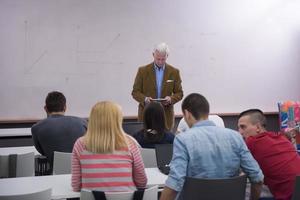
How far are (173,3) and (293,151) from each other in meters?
3.74

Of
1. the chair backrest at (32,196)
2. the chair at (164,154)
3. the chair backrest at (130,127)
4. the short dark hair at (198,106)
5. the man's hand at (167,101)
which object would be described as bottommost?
the chair backrest at (32,196)

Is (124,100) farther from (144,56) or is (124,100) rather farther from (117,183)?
(117,183)

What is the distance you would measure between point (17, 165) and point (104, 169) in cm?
104

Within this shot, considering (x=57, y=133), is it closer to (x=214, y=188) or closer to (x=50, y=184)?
(x=50, y=184)

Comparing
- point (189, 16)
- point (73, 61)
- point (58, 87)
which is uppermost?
point (189, 16)

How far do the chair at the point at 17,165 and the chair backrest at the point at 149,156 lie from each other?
85 centimetres

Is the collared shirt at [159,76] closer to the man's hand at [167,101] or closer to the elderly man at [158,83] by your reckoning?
the elderly man at [158,83]

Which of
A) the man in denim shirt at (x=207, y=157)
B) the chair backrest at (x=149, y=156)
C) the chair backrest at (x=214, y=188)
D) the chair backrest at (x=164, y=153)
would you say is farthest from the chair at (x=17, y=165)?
the chair backrest at (x=214, y=188)

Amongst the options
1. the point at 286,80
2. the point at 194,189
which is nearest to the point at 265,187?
the point at 194,189

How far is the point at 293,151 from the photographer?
8.03ft

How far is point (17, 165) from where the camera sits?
2.94 meters

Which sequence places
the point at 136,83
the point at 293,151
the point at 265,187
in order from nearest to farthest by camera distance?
the point at 293,151 < the point at 265,187 < the point at 136,83

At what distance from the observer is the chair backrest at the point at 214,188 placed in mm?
1959

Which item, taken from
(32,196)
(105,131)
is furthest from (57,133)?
(32,196)
